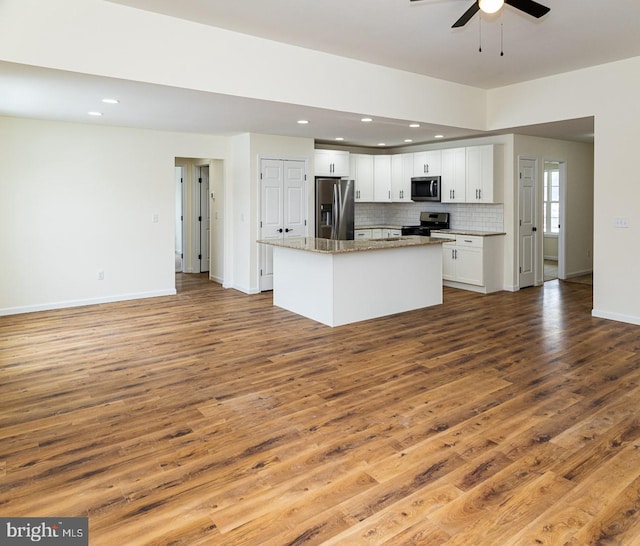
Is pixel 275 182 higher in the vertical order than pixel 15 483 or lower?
higher

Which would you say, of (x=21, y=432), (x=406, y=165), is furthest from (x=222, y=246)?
(x=21, y=432)

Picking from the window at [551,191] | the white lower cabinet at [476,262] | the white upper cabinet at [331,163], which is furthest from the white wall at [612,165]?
the window at [551,191]

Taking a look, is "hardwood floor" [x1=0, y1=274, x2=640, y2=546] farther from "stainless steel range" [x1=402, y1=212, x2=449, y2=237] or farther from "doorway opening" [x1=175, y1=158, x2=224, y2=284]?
"doorway opening" [x1=175, y1=158, x2=224, y2=284]

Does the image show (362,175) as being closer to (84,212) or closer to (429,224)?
(429,224)

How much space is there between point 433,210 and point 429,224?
1.01 feet

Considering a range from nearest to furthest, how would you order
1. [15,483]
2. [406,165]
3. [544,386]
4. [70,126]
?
[15,483] → [544,386] → [70,126] → [406,165]

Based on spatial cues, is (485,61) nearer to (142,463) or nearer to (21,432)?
(142,463)

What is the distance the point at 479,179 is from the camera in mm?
7492

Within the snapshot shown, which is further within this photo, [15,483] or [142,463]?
[142,463]

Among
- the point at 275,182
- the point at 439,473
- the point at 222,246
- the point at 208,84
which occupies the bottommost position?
the point at 439,473

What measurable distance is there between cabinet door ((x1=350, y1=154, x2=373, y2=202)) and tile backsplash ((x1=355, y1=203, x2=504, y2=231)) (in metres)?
0.51

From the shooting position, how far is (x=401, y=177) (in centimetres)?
884

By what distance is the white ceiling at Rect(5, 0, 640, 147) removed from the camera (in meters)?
3.89

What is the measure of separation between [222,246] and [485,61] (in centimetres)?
487
